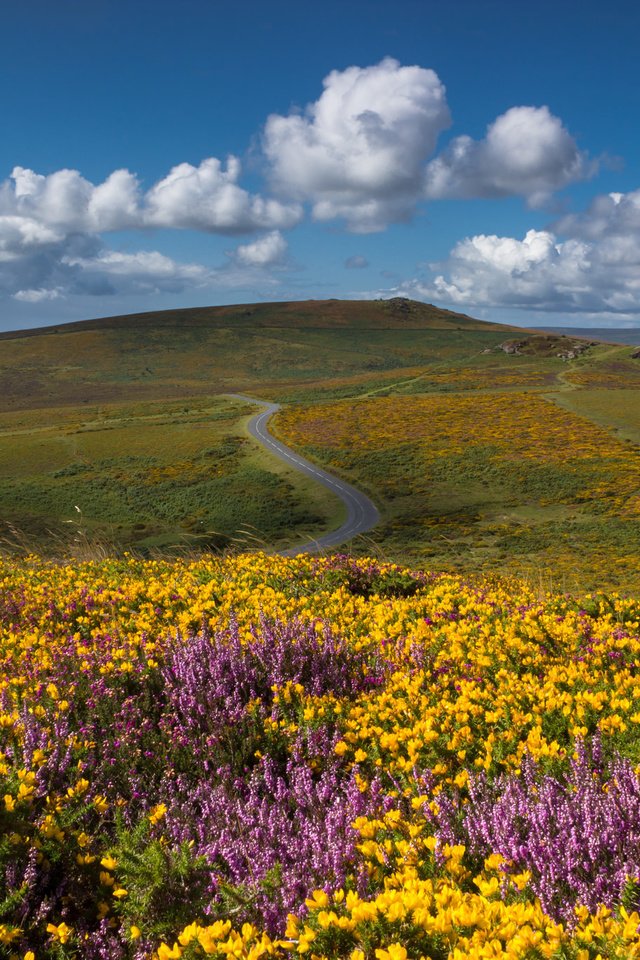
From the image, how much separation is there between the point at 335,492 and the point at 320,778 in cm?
5654

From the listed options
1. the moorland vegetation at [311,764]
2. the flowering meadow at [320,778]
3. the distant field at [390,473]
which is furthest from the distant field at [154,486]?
the flowering meadow at [320,778]

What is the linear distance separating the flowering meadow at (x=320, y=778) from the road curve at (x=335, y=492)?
2005 centimetres

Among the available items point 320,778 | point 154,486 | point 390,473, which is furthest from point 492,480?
point 320,778

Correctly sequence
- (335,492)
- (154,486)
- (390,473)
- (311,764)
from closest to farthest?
(311,764) → (335,492) → (154,486) → (390,473)

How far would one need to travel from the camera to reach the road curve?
44.6m

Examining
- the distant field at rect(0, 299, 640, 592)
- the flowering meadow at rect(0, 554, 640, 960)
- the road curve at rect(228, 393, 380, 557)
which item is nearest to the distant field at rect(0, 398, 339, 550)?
the distant field at rect(0, 299, 640, 592)

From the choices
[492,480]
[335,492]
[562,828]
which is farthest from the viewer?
[492,480]

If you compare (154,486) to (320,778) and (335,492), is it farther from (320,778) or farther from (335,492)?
(320,778)

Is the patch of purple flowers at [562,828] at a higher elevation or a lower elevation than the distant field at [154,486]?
higher

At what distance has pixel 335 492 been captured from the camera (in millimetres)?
60625

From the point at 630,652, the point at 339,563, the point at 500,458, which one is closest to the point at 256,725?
the point at 630,652

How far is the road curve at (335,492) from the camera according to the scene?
44.6m

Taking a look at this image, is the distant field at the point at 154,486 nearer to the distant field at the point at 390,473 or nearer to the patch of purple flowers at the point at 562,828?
the distant field at the point at 390,473

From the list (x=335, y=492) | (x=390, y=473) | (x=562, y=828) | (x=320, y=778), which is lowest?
(x=335, y=492)
